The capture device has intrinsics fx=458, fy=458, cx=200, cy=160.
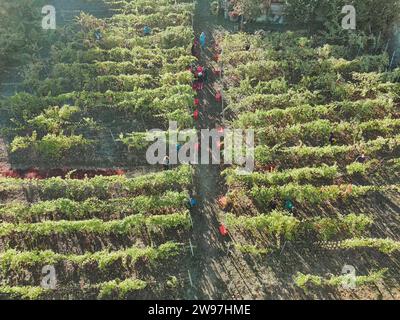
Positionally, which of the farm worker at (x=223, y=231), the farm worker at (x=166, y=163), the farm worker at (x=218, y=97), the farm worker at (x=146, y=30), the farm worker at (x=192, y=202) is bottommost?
the farm worker at (x=223, y=231)

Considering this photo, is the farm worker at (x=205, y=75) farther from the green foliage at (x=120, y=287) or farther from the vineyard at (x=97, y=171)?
the green foliage at (x=120, y=287)

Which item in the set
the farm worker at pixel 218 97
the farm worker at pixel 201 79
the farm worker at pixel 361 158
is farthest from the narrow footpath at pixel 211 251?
the farm worker at pixel 361 158

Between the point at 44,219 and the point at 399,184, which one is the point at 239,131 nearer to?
the point at 399,184

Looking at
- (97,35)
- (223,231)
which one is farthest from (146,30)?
(223,231)

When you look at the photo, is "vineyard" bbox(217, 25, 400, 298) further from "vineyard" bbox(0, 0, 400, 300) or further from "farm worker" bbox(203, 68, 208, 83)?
"farm worker" bbox(203, 68, 208, 83)

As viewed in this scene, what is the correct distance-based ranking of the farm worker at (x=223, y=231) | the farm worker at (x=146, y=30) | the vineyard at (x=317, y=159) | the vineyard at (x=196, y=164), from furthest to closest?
the farm worker at (x=146, y=30) < the farm worker at (x=223, y=231) < the vineyard at (x=317, y=159) < the vineyard at (x=196, y=164)

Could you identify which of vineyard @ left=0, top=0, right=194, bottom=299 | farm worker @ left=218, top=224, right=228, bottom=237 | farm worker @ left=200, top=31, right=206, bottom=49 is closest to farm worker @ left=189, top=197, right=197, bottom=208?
vineyard @ left=0, top=0, right=194, bottom=299

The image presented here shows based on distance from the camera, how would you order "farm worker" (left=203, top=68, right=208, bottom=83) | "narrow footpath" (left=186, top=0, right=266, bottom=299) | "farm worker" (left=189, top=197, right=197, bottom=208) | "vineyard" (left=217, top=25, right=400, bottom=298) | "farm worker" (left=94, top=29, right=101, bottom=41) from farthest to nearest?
"farm worker" (left=94, top=29, right=101, bottom=41) < "farm worker" (left=203, top=68, right=208, bottom=83) < "farm worker" (left=189, top=197, right=197, bottom=208) < "vineyard" (left=217, top=25, right=400, bottom=298) < "narrow footpath" (left=186, top=0, right=266, bottom=299)
